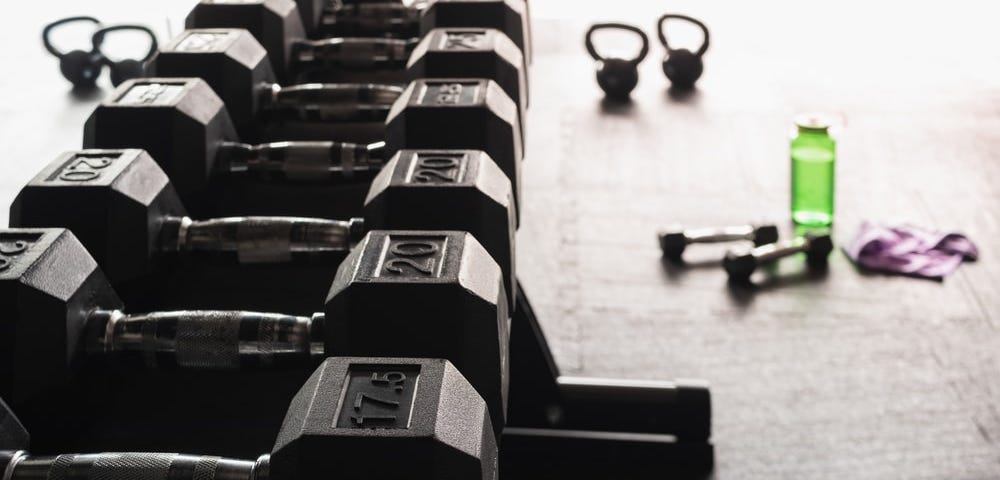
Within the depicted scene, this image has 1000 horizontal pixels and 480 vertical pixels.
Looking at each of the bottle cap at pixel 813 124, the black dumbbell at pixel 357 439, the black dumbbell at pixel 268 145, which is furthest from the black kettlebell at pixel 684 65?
the black dumbbell at pixel 357 439

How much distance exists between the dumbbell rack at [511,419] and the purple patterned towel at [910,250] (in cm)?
58

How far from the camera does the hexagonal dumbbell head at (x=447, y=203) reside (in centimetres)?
68

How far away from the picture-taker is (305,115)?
936 millimetres

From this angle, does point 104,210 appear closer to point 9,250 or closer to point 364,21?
point 9,250

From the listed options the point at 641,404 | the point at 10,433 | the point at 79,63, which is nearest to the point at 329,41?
the point at 641,404

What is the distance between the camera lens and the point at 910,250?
70.4 inches

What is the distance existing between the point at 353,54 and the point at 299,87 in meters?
0.12

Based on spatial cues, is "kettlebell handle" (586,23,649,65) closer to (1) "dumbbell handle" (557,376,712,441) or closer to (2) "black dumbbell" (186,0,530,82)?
(1) "dumbbell handle" (557,376,712,441)

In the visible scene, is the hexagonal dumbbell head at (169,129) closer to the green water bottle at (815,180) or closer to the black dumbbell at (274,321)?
the black dumbbell at (274,321)

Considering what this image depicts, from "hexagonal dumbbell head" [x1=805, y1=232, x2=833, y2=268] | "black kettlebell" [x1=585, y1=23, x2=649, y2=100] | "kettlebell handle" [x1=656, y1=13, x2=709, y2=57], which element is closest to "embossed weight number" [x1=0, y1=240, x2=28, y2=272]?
"hexagonal dumbbell head" [x1=805, y1=232, x2=833, y2=268]

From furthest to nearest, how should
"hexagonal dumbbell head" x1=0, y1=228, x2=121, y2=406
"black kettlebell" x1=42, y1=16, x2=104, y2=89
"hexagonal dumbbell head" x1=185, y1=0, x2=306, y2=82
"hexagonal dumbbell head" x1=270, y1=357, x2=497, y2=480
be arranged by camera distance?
"black kettlebell" x1=42, y1=16, x2=104, y2=89, "hexagonal dumbbell head" x1=185, y1=0, x2=306, y2=82, "hexagonal dumbbell head" x1=0, y1=228, x2=121, y2=406, "hexagonal dumbbell head" x1=270, y1=357, x2=497, y2=480

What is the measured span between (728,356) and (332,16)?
2.02 ft

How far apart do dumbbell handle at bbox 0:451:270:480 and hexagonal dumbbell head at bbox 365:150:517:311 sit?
0.22m

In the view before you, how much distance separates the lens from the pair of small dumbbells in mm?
1751
